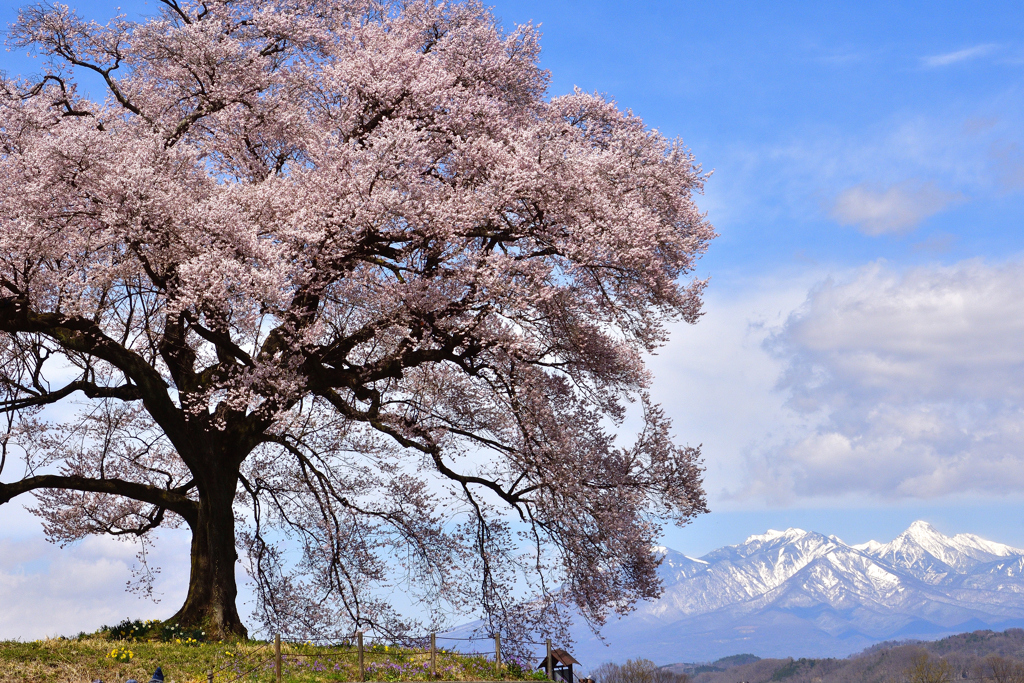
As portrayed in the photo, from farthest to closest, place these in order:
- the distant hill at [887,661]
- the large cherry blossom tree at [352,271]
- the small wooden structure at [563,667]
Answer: the distant hill at [887,661], the small wooden structure at [563,667], the large cherry blossom tree at [352,271]

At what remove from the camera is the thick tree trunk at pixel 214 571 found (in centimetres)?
1859

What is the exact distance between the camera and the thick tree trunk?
18594 mm

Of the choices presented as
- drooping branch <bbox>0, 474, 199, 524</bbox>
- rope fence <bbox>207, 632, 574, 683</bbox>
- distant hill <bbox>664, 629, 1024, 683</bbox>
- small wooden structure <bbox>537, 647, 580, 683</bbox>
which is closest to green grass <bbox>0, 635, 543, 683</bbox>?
rope fence <bbox>207, 632, 574, 683</bbox>

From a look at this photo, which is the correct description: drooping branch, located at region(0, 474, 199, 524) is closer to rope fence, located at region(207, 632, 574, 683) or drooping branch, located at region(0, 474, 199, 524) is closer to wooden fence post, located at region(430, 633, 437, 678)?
rope fence, located at region(207, 632, 574, 683)

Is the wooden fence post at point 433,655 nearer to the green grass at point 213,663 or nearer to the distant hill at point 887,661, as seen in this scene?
the green grass at point 213,663

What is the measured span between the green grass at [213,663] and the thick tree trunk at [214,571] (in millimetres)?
883

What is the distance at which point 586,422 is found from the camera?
722 inches

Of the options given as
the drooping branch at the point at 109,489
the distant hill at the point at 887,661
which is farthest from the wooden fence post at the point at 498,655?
the distant hill at the point at 887,661

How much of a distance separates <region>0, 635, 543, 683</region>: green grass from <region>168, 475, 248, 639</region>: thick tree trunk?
2.90ft

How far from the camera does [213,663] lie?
16.3 meters

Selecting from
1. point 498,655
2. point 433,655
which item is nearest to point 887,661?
point 498,655

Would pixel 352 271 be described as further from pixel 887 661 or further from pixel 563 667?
pixel 887 661

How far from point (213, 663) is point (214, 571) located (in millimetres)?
3087

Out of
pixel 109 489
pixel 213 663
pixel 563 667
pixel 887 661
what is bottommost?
pixel 887 661
